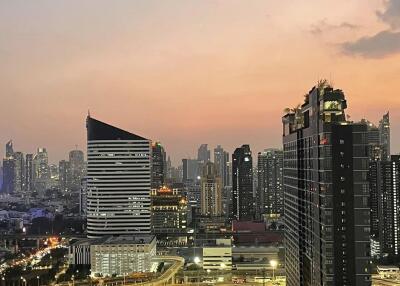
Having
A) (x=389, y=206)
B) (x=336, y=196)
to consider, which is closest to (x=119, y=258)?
(x=389, y=206)

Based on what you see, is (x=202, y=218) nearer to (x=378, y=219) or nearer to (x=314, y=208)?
(x=378, y=219)

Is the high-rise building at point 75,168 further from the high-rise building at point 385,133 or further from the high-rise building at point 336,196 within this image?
the high-rise building at point 336,196

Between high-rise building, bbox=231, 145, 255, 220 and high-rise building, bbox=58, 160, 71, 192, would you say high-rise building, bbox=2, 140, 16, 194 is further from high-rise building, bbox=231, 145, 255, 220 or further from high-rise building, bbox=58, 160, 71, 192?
high-rise building, bbox=231, 145, 255, 220

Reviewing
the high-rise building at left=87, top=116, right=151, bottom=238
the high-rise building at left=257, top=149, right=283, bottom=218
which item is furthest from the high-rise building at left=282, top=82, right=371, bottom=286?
the high-rise building at left=257, top=149, right=283, bottom=218

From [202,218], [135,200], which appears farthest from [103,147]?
[202,218]

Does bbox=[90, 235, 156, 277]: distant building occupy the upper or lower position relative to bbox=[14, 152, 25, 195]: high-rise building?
lower

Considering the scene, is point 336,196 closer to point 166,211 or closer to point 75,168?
point 166,211

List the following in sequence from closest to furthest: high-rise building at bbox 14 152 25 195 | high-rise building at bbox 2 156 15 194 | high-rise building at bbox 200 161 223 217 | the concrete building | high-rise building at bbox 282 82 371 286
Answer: high-rise building at bbox 282 82 371 286
the concrete building
high-rise building at bbox 200 161 223 217
high-rise building at bbox 2 156 15 194
high-rise building at bbox 14 152 25 195
